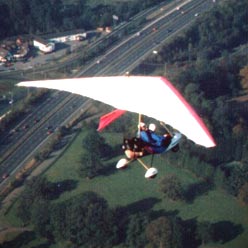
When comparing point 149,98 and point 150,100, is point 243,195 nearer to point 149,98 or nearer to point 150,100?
point 149,98

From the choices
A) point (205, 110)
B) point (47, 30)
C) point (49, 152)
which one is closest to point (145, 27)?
point (47, 30)

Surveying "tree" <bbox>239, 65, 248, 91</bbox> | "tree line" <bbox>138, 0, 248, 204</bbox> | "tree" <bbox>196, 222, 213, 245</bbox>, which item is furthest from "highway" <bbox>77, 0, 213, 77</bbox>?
"tree" <bbox>196, 222, 213, 245</bbox>

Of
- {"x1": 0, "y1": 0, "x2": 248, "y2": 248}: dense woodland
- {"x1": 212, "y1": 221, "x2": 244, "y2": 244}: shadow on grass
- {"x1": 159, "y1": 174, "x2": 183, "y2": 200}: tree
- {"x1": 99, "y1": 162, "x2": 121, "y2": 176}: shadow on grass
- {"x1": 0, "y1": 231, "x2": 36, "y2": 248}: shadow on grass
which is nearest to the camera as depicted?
{"x1": 0, "y1": 0, "x2": 248, "y2": 248}: dense woodland

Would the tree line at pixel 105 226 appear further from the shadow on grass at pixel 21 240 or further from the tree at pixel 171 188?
the tree at pixel 171 188

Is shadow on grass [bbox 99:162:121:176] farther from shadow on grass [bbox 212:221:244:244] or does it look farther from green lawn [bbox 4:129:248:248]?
shadow on grass [bbox 212:221:244:244]

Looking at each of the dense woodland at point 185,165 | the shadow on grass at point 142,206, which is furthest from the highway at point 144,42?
the shadow on grass at point 142,206

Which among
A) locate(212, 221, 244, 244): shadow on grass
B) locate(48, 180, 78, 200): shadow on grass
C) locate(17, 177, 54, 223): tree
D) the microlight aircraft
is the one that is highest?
the microlight aircraft

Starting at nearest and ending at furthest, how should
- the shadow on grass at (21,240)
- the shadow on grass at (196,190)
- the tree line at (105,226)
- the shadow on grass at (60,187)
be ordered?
the tree line at (105,226) → the shadow on grass at (21,240) → the shadow on grass at (196,190) → the shadow on grass at (60,187)
